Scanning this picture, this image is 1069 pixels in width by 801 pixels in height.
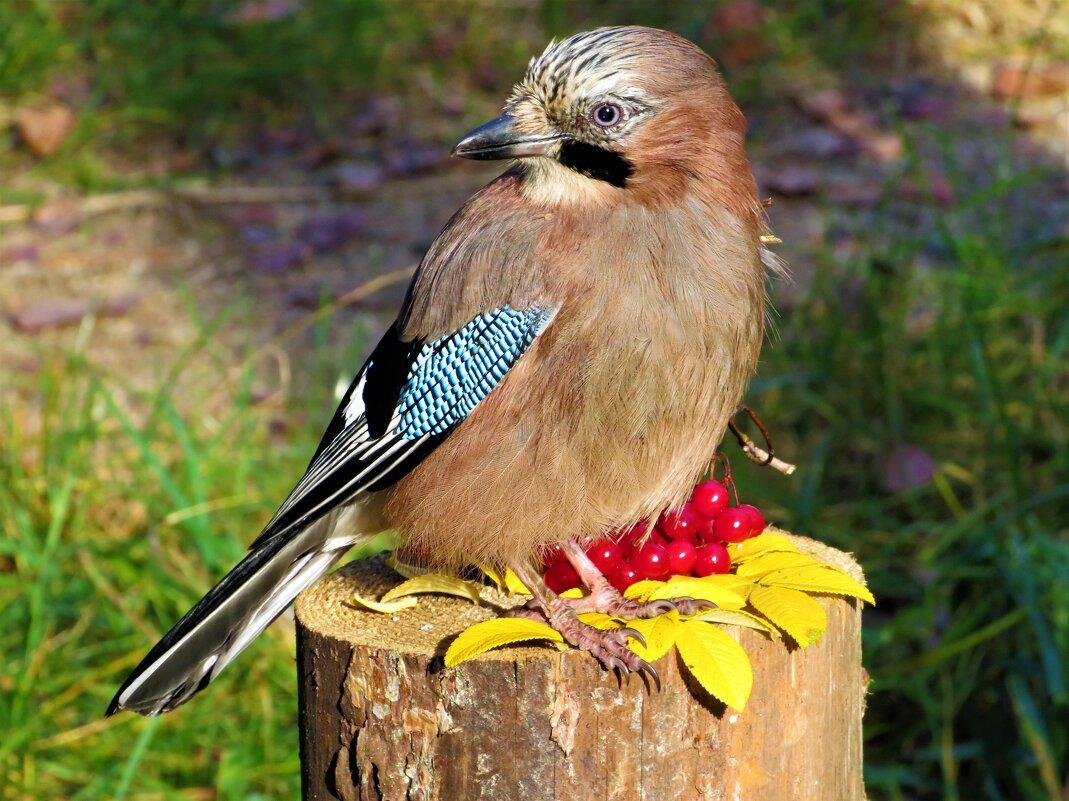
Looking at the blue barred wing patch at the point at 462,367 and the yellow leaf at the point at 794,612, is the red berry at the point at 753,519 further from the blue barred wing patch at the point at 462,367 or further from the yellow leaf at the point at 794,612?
the blue barred wing patch at the point at 462,367

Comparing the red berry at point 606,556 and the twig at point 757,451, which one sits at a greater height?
the twig at point 757,451

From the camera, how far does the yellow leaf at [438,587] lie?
2.85 meters

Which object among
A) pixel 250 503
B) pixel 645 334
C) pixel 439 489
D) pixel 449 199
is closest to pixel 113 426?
pixel 250 503

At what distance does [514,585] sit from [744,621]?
56cm

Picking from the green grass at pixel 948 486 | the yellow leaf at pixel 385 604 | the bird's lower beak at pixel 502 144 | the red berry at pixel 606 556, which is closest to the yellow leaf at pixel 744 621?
the red berry at pixel 606 556

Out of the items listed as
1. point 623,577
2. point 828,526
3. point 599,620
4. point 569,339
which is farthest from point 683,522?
point 828,526

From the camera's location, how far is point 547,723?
7.97 ft

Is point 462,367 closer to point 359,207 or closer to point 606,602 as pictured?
point 606,602

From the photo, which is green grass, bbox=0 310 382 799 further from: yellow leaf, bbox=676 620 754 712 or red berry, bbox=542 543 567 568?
yellow leaf, bbox=676 620 754 712

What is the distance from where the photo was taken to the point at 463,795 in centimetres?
248

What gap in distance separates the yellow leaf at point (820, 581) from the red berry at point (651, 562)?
21 centimetres

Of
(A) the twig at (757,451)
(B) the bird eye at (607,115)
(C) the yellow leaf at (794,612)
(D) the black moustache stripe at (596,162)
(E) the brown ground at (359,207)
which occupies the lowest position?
(E) the brown ground at (359,207)

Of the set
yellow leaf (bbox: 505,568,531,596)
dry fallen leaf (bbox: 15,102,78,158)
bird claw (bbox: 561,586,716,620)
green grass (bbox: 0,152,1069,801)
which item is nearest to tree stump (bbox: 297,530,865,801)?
bird claw (bbox: 561,586,716,620)

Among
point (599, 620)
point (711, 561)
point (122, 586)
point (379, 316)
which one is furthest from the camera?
point (379, 316)
